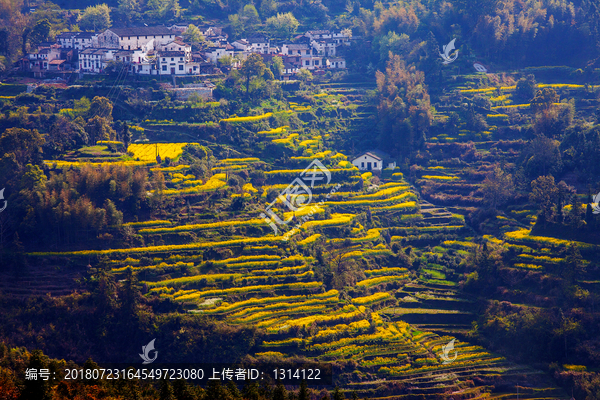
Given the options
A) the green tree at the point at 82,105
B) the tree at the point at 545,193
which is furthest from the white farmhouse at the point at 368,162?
the green tree at the point at 82,105

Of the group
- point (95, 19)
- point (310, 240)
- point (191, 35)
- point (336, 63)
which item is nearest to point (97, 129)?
point (310, 240)

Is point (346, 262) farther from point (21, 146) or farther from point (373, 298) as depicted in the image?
point (21, 146)

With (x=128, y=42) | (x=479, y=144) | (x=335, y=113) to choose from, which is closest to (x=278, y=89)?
(x=335, y=113)

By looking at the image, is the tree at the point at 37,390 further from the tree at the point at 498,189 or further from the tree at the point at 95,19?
the tree at the point at 95,19

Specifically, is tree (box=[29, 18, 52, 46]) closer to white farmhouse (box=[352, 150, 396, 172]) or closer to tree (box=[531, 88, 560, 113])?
Answer: white farmhouse (box=[352, 150, 396, 172])

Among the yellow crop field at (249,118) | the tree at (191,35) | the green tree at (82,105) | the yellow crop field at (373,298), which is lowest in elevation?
the yellow crop field at (373,298)

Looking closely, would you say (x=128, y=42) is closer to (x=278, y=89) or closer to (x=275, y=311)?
(x=278, y=89)

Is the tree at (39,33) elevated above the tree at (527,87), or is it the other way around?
the tree at (39,33)
